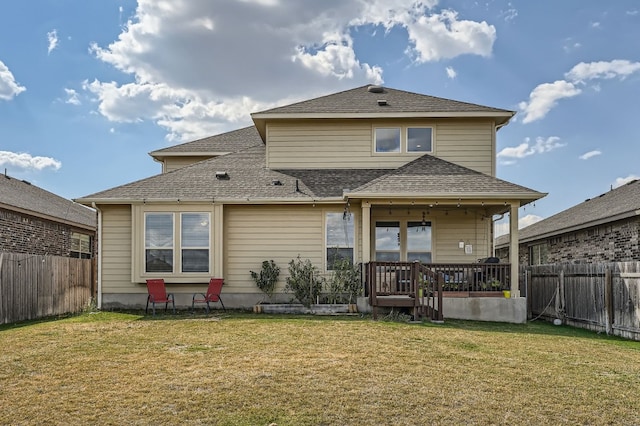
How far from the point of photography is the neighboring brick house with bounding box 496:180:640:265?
42.8 feet

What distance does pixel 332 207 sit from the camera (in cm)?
1326

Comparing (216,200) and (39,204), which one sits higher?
(39,204)

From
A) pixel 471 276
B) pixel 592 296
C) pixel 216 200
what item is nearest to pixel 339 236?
pixel 216 200

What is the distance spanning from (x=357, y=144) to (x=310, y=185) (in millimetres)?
2151

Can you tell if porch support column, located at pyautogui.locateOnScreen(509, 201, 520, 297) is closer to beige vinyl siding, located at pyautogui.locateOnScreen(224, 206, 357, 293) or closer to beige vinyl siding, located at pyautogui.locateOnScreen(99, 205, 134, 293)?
beige vinyl siding, located at pyautogui.locateOnScreen(224, 206, 357, 293)

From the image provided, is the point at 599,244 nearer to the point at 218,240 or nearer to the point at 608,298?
the point at 608,298

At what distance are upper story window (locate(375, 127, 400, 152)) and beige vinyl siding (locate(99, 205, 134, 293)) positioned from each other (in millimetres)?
7141

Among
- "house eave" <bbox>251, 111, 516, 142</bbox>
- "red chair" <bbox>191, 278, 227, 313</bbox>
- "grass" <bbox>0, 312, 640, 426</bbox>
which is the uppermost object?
"house eave" <bbox>251, 111, 516, 142</bbox>

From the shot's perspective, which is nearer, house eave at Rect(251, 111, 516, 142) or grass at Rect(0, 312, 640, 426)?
grass at Rect(0, 312, 640, 426)

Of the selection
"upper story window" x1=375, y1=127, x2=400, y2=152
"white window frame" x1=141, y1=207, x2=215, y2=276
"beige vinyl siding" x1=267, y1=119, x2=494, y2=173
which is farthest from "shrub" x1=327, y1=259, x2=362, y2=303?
"upper story window" x1=375, y1=127, x2=400, y2=152

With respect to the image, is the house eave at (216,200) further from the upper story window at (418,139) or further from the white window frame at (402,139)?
the upper story window at (418,139)

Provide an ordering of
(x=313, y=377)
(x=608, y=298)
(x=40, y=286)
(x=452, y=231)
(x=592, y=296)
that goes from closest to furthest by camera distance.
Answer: (x=313, y=377), (x=608, y=298), (x=592, y=296), (x=40, y=286), (x=452, y=231)

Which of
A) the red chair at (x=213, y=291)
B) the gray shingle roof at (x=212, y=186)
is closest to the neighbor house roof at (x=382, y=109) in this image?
the gray shingle roof at (x=212, y=186)

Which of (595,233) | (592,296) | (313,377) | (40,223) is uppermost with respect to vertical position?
(40,223)
